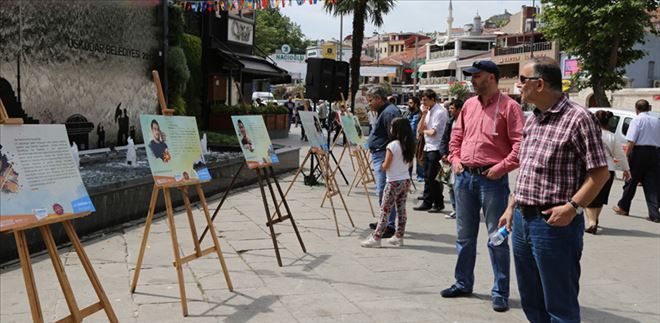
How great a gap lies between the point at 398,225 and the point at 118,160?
23.6ft

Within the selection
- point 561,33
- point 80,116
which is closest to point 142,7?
point 80,116

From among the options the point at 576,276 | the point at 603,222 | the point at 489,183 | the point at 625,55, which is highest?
the point at 625,55

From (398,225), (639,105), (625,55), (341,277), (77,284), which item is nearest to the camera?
(77,284)

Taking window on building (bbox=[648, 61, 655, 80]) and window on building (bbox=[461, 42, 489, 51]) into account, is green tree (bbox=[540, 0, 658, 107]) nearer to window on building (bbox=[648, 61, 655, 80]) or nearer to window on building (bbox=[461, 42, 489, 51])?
window on building (bbox=[648, 61, 655, 80])

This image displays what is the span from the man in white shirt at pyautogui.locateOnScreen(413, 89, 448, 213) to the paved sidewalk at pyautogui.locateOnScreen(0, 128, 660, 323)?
1255 mm

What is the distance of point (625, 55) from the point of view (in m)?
24.6

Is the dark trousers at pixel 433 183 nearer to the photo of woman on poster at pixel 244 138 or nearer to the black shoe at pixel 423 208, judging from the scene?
the black shoe at pixel 423 208

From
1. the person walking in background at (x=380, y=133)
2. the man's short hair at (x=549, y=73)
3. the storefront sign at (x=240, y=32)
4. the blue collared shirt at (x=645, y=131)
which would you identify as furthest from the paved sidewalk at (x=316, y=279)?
the storefront sign at (x=240, y=32)

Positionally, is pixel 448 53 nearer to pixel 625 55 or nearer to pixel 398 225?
pixel 625 55

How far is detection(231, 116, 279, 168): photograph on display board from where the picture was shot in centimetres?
604

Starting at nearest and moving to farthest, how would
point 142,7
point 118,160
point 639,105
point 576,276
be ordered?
point 576,276 < point 639,105 < point 118,160 < point 142,7

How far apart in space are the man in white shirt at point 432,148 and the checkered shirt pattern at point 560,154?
19.4 ft

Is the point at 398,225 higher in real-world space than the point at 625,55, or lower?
lower

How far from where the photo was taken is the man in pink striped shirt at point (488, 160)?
4559mm
